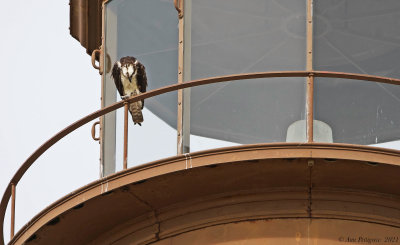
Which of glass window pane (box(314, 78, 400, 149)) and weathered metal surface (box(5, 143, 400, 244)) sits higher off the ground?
glass window pane (box(314, 78, 400, 149))

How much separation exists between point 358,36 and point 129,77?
9.76ft

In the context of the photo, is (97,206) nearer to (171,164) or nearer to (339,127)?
(171,164)

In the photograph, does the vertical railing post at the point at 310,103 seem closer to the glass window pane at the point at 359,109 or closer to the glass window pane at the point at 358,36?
the glass window pane at the point at 359,109

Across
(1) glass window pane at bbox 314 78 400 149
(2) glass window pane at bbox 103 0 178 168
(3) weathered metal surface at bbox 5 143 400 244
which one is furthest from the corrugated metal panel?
(1) glass window pane at bbox 314 78 400 149

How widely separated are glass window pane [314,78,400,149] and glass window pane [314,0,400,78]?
50 centimetres

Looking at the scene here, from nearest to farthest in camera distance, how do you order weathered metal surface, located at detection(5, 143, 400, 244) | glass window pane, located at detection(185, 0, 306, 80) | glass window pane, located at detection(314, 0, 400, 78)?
weathered metal surface, located at detection(5, 143, 400, 244) → glass window pane, located at detection(314, 0, 400, 78) → glass window pane, located at detection(185, 0, 306, 80)

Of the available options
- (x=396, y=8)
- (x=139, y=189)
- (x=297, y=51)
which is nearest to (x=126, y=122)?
(x=139, y=189)

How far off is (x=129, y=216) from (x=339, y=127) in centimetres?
267

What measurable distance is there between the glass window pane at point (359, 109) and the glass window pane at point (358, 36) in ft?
1.63

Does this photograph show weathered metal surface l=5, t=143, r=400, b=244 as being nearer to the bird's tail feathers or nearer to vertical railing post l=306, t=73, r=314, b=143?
vertical railing post l=306, t=73, r=314, b=143

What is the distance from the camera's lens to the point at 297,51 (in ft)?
61.6

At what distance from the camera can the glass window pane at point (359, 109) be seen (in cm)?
1812

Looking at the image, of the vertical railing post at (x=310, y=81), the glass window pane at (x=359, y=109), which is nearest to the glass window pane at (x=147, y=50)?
the vertical railing post at (x=310, y=81)

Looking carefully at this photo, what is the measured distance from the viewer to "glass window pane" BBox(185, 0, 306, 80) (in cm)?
1883
